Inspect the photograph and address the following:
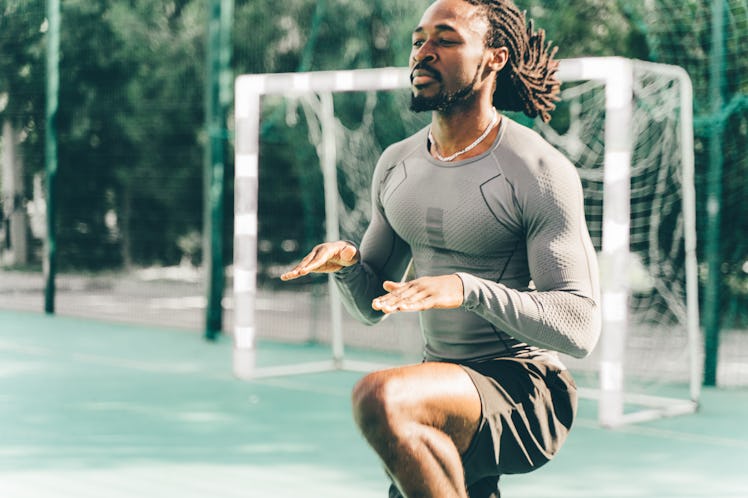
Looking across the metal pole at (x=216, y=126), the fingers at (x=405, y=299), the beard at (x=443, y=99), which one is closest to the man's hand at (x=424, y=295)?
the fingers at (x=405, y=299)

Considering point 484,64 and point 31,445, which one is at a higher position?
point 484,64

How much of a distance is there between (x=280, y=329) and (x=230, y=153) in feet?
10.4

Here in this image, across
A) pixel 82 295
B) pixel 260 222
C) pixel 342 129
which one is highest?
pixel 342 129

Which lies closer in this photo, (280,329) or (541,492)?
(541,492)

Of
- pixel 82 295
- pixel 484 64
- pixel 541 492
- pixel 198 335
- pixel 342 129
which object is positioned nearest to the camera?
pixel 484 64

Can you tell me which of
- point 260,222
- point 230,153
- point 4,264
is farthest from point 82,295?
point 260,222

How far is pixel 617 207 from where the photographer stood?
584cm

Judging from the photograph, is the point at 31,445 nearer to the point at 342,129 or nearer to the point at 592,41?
the point at 342,129

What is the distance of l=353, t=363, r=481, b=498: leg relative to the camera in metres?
1.92

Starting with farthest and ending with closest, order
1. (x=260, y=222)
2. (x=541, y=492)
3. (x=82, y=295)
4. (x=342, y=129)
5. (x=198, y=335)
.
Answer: (x=82, y=295), (x=260, y=222), (x=198, y=335), (x=342, y=129), (x=541, y=492)

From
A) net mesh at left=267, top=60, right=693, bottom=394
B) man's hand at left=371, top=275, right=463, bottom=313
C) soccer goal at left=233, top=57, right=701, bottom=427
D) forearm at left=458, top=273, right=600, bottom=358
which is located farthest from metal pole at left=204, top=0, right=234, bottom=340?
man's hand at left=371, top=275, right=463, bottom=313

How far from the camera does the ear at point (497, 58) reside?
2.24 metres

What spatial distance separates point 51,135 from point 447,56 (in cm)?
1006

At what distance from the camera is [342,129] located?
8859 mm
